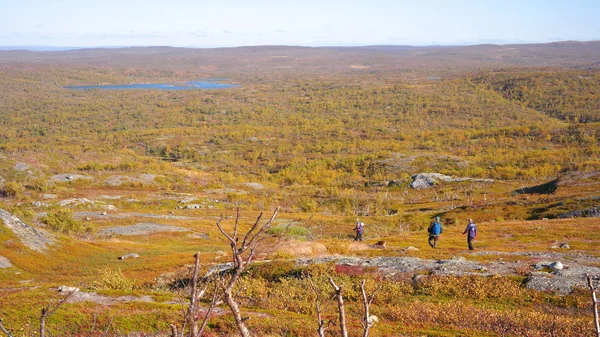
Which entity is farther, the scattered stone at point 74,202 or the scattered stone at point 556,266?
the scattered stone at point 74,202

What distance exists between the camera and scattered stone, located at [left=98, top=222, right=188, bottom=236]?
48750mm

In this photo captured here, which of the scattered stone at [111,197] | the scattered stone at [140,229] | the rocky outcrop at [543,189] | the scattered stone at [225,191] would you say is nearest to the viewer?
the scattered stone at [140,229]

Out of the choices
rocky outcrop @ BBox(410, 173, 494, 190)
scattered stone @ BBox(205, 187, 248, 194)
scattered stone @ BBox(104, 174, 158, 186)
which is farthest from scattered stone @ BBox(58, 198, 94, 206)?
rocky outcrop @ BBox(410, 173, 494, 190)

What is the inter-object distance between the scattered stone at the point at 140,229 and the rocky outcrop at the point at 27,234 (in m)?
15.7

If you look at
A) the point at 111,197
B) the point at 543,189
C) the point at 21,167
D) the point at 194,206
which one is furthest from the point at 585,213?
the point at 21,167

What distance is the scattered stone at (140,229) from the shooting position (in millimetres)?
48750

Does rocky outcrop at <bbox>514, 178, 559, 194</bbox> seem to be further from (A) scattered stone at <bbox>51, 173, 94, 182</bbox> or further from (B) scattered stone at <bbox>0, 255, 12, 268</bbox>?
(A) scattered stone at <bbox>51, 173, 94, 182</bbox>

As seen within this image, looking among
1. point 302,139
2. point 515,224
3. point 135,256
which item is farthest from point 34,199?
point 302,139

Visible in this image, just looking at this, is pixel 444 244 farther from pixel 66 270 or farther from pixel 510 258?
pixel 66 270

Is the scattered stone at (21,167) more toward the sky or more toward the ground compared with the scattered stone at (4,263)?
more toward the ground

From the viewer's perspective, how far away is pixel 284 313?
56.8 ft

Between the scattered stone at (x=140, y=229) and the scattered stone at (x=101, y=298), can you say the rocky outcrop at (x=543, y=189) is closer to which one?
the scattered stone at (x=140, y=229)

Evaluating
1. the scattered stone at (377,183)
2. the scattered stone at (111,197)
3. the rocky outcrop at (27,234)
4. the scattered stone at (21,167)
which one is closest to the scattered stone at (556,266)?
the rocky outcrop at (27,234)

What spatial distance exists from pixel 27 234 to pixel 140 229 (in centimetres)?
1982
